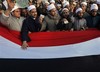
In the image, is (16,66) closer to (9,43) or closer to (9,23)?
(9,43)

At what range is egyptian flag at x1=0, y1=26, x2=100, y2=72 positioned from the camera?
6441 millimetres

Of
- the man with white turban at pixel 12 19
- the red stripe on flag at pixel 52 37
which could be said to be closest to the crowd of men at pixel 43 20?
the man with white turban at pixel 12 19

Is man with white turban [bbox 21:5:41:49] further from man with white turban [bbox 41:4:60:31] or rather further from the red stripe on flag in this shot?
man with white turban [bbox 41:4:60:31]

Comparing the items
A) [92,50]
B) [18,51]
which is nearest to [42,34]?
[18,51]

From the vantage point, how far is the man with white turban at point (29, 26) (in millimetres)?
6410

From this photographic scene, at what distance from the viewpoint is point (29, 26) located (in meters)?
6.65

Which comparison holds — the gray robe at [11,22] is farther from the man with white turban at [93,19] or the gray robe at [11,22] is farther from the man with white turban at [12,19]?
the man with white turban at [93,19]

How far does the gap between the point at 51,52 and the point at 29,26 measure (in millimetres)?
739

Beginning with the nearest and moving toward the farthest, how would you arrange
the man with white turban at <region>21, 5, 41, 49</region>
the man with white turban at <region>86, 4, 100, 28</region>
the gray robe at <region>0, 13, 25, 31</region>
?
the man with white turban at <region>21, 5, 41, 49</region>, the gray robe at <region>0, 13, 25, 31</region>, the man with white turban at <region>86, 4, 100, 28</region>

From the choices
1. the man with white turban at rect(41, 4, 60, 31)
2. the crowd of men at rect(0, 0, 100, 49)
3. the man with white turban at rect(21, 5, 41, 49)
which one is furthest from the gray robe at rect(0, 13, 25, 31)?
the man with white turban at rect(41, 4, 60, 31)

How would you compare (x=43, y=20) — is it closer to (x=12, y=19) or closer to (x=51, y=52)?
(x=12, y=19)

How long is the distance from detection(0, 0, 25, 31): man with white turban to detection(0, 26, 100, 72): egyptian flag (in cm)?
12

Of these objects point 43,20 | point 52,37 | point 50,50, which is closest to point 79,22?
point 43,20

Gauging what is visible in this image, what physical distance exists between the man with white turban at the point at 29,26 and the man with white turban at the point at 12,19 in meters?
0.15
